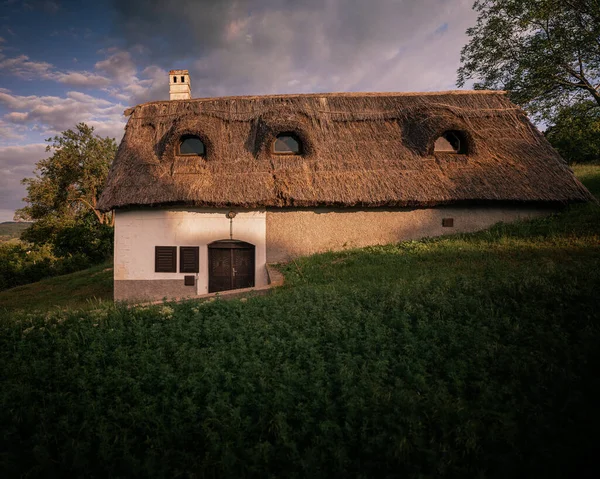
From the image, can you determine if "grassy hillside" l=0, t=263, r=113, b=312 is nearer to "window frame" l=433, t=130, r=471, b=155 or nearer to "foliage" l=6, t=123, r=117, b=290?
"foliage" l=6, t=123, r=117, b=290

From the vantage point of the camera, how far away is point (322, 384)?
3.05m

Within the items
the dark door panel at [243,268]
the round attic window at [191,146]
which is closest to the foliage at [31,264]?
the round attic window at [191,146]

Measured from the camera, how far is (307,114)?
10.6m

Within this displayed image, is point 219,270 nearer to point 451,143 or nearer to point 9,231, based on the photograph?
point 451,143

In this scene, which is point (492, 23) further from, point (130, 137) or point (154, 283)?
point (154, 283)

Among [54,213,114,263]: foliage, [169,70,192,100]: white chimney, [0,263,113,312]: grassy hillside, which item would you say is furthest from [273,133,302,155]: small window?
[54,213,114,263]: foliage

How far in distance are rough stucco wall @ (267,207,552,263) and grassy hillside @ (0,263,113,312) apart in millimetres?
5752

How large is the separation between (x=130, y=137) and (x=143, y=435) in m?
10.3

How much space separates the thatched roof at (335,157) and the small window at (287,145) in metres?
0.41

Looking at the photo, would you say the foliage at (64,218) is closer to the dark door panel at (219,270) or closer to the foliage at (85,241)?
the foliage at (85,241)

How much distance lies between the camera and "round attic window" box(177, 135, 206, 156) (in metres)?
10.1

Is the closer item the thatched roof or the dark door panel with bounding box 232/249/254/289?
the thatched roof

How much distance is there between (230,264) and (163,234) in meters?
2.20

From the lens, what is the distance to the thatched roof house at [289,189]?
909 centimetres
